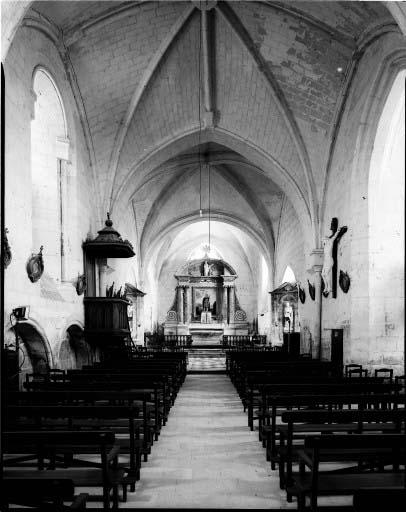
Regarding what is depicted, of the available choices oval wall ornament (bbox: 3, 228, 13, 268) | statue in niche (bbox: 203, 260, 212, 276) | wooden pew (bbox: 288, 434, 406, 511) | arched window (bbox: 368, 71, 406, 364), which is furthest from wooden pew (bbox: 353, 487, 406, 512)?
statue in niche (bbox: 203, 260, 212, 276)

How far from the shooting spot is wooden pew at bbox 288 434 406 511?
358 centimetres

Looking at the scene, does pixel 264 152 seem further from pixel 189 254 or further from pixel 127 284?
pixel 189 254

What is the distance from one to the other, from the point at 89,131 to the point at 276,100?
5.48 m

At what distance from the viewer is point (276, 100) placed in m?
15.7

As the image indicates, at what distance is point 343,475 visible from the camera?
13.5ft

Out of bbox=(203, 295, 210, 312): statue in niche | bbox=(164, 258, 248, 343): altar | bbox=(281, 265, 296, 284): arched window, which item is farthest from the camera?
bbox=(203, 295, 210, 312): statue in niche

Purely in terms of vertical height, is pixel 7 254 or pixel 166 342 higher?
pixel 7 254

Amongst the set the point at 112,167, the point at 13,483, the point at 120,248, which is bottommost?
the point at 13,483

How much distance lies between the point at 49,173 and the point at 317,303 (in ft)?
29.0

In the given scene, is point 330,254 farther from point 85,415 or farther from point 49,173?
point 85,415

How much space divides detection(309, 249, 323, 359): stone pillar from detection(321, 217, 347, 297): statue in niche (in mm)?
584

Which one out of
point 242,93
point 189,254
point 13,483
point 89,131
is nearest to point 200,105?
point 242,93

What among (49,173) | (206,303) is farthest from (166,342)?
(49,173)

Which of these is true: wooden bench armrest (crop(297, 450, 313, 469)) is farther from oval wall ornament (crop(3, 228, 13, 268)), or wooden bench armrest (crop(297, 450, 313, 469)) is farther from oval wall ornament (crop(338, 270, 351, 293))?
oval wall ornament (crop(338, 270, 351, 293))
